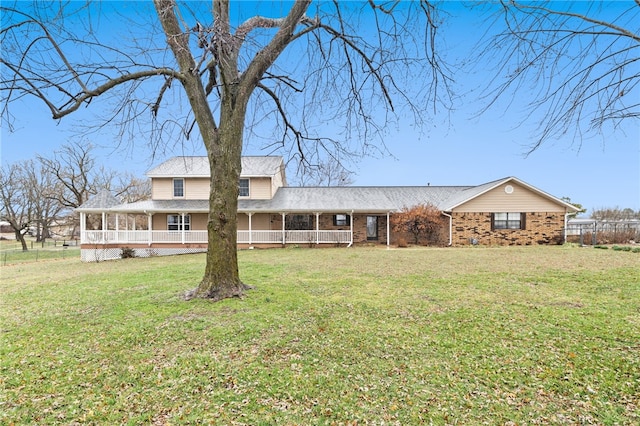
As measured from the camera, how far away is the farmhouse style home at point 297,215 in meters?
18.6

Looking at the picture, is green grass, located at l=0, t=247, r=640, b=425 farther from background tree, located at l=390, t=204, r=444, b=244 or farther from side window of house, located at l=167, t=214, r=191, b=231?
side window of house, located at l=167, t=214, r=191, b=231

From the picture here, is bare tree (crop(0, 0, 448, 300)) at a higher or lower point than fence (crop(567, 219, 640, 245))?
higher

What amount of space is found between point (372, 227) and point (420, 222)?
373 cm

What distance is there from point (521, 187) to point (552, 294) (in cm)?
1533

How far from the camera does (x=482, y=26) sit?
4.05m

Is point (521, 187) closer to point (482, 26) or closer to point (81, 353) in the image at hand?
point (482, 26)

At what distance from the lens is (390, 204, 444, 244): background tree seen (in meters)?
19.1

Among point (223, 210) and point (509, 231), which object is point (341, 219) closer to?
point (509, 231)

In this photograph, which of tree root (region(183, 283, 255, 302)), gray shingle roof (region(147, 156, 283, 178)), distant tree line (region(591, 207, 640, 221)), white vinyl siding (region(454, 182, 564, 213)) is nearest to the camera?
tree root (region(183, 283, 255, 302))

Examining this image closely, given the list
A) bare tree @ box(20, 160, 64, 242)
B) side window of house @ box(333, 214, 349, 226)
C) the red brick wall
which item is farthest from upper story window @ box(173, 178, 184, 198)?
bare tree @ box(20, 160, 64, 242)

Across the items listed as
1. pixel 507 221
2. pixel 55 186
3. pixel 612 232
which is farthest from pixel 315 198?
pixel 55 186

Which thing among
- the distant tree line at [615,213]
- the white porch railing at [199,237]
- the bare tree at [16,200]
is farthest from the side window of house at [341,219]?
the bare tree at [16,200]

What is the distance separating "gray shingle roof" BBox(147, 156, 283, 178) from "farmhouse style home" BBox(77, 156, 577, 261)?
0.22 feet

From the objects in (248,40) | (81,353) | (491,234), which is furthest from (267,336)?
(491,234)
